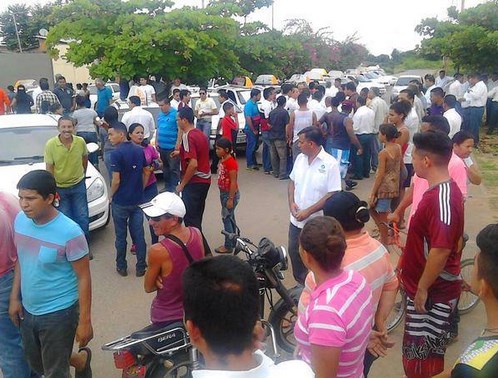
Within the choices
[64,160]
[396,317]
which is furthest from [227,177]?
[396,317]

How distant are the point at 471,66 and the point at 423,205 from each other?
52.9ft

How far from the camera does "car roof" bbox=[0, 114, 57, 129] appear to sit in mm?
7473

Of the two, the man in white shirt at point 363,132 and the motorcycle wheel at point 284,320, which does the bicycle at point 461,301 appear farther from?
the man in white shirt at point 363,132

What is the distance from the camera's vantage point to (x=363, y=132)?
9695mm

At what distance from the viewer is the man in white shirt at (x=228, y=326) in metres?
1.71

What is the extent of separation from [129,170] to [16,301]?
8.21 ft

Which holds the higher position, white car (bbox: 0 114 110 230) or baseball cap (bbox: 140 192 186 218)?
baseball cap (bbox: 140 192 186 218)

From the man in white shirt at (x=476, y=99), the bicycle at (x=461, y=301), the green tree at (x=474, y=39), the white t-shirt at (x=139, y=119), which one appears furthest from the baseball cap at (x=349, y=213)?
the green tree at (x=474, y=39)

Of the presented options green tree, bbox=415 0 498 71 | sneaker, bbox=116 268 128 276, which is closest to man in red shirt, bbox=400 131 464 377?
sneaker, bbox=116 268 128 276

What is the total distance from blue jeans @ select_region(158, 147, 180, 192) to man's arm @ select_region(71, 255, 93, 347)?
16.9 ft

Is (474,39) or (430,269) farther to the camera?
(474,39)

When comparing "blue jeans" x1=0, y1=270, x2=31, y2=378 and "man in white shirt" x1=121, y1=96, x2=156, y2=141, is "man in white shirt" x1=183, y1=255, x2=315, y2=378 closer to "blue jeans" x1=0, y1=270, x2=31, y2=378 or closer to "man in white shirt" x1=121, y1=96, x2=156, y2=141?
"blue jeans" x1=0, y1=270, x2=31, y2=378

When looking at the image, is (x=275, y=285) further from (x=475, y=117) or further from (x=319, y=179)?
(x=475, y=117)

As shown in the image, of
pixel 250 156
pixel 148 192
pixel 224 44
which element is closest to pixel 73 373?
pixel 148 192
